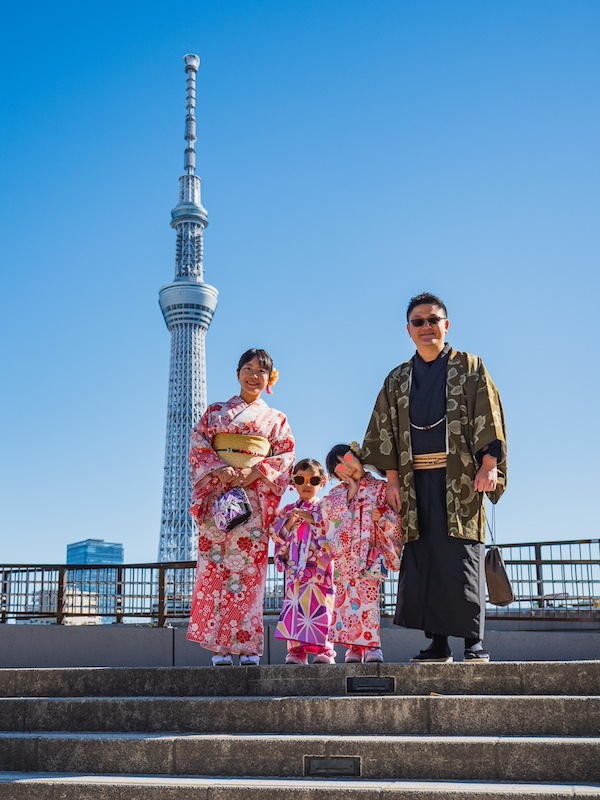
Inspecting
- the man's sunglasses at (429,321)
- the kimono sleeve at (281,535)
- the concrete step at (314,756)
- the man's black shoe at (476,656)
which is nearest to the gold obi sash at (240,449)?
the kimono sleeve at (281,535)

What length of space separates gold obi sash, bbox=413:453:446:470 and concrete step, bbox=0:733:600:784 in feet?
5.26

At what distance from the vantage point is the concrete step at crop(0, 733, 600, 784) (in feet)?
13.0

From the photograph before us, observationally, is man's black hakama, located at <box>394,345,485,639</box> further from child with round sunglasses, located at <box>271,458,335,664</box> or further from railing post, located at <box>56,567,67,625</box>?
railing post, located at <box>56,567,67,625</box>

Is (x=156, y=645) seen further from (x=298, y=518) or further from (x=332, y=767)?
(x=332, y=767)

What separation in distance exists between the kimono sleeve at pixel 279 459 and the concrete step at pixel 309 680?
1.29 meters

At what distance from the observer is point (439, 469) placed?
5.41 m

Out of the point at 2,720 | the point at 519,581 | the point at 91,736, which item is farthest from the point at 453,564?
the point at 519,581

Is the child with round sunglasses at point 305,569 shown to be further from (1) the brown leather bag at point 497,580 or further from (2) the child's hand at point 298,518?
(1) the brown leather bag at point 497,580

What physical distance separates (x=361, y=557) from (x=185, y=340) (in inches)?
2860

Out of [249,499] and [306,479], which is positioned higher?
[306,479]

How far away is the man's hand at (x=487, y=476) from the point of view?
17.1ft

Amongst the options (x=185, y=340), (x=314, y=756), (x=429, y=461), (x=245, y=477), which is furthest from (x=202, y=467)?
(x=185, y=340)

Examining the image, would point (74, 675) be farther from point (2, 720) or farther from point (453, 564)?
point (453, 564)

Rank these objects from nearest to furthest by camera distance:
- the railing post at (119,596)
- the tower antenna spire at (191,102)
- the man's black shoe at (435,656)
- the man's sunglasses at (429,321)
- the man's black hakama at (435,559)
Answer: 1. the man's black hakama at (435,559)
2. the man's black shoe at (435,656)
3. the man's sunglasses at (429,321)
4. the railing post at (119,596)
5. the tower antenna spire at (191,102)
